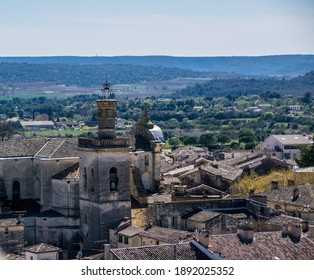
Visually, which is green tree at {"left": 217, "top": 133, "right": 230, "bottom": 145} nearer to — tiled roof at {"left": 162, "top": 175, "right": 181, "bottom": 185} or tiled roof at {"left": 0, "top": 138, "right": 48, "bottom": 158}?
tiled roof at {"left": 162, "top": 175, "right": 181, "bottom": 185}

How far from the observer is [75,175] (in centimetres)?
4016

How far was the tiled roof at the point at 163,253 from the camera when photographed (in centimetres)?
2820

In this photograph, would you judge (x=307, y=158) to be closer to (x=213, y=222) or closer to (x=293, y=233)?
(x=213, y=222)

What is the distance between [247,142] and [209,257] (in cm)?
7533

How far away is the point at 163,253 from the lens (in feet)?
93.5

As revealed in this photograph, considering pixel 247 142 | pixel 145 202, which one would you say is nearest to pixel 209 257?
pixel 145 202

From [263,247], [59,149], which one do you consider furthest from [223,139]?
[263,247]

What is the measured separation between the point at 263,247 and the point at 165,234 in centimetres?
535

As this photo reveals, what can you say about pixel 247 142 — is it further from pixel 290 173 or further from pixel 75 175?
pixel 75 175

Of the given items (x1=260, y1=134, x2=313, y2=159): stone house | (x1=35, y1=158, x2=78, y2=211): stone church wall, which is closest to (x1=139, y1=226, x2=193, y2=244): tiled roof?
(x1=35, y1=158, x2=78, y2=211): stone church wall

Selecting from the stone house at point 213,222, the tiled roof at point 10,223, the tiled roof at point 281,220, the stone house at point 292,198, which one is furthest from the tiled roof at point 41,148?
the tiled roof at point 281,220

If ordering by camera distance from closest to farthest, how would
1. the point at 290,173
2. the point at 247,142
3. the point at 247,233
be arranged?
the point at 247,233 < the point at 290,173 < the point at 247,142

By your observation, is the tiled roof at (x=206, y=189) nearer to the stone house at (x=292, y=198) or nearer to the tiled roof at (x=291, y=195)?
the stone house at (x=292, y=198)

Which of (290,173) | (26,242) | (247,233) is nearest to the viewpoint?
(247,233)
